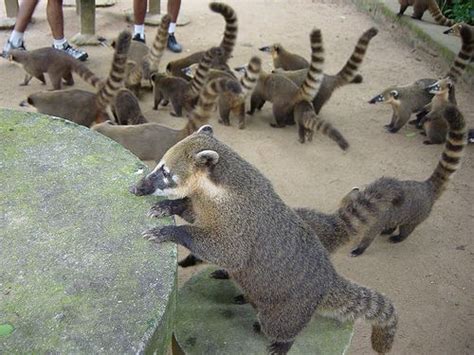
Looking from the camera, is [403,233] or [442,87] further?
[442,87]

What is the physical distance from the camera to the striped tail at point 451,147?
3.89 meters

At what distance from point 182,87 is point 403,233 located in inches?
113

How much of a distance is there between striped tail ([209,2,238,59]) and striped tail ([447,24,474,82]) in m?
2.54

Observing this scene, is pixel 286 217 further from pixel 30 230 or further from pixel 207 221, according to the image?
pixel 30 230

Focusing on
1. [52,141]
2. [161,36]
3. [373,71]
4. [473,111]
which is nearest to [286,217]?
[52,141]

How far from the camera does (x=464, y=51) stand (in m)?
5.96

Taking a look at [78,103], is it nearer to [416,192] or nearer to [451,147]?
[416,192]

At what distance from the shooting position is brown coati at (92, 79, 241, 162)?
14.4 feet

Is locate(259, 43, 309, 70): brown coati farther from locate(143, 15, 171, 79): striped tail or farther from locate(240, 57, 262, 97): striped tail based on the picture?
locate(143, 15, 171, 79): striped tail

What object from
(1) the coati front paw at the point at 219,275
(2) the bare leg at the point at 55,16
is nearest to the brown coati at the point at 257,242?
(1) the coati front paw at the point at 219,275

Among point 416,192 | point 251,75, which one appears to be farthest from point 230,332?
point 251,75

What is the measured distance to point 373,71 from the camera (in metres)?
7.35

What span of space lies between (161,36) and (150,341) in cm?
478

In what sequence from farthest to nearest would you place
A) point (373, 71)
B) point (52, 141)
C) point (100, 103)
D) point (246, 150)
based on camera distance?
1. point (373, 71)
2. point (246, 150)
3. point (100, 103)
4. point (52, 141)
